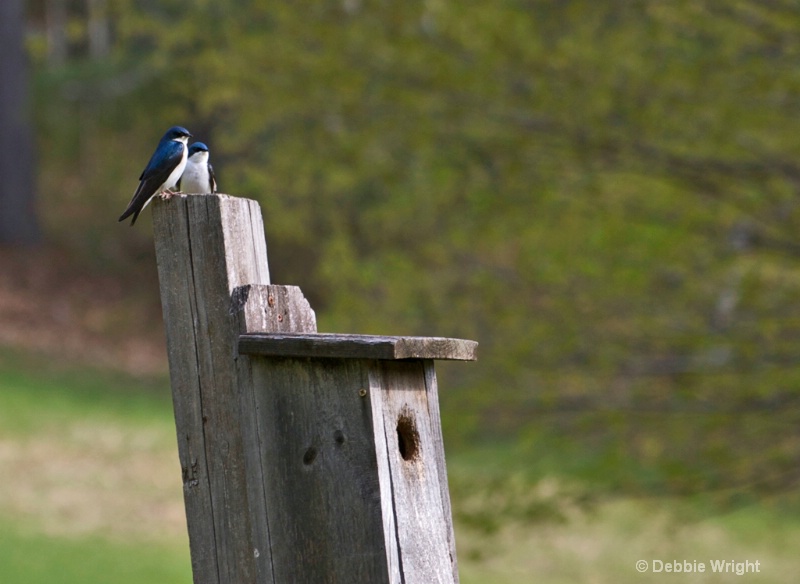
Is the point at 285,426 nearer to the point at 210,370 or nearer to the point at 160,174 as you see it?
the point at 210,370

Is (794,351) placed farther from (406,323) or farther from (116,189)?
(116,189)

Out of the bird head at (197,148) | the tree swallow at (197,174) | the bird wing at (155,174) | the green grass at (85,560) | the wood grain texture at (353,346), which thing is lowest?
the wood grain texture at (353,346)

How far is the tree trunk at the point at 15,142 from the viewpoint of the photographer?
2423cm

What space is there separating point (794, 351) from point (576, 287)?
1.31 meters

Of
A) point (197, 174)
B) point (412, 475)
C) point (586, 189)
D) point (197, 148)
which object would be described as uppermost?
point (586, 189)

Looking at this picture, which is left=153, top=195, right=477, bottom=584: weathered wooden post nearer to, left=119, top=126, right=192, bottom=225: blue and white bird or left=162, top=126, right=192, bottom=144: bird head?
left=119, top=126, right=192, bottom=225: blue and white bird

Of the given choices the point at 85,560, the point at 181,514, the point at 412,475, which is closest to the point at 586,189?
the point at 412,475

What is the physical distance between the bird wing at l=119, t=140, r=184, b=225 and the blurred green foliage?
10.7 feet

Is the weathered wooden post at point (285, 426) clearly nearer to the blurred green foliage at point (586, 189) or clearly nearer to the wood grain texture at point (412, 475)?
the wood grain texture at point (412, 475)

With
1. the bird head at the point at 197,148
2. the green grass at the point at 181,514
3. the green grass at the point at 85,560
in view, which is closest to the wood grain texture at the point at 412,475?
the bird head at the point at 197,148

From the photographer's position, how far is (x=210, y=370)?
2377mm

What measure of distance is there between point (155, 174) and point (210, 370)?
3.08 feet

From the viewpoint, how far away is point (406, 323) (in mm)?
7199

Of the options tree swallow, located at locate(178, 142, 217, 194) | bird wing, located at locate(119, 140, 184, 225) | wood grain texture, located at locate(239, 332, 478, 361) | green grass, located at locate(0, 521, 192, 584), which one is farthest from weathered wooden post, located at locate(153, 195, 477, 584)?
green grass, located at locate(0, 521, 192, 584)
